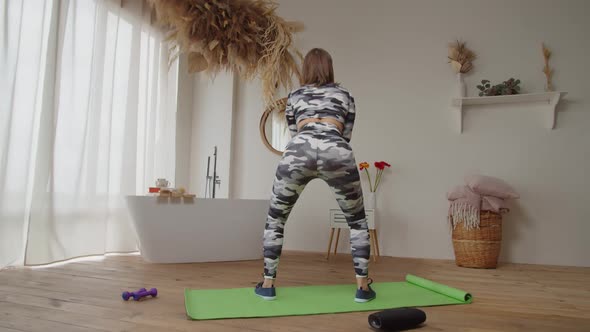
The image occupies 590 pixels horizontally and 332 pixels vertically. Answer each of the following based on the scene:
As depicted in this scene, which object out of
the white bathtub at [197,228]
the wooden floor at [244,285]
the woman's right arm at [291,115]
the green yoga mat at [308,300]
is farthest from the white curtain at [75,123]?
the green yoga mat at [308,300]

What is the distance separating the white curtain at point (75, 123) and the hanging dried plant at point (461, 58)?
244 cm

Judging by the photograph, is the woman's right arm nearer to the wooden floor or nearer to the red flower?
the wooden floor

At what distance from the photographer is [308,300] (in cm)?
161

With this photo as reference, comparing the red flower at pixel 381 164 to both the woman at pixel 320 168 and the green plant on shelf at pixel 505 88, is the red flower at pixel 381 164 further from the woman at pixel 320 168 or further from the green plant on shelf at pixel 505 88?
the woman at pixel 320 168

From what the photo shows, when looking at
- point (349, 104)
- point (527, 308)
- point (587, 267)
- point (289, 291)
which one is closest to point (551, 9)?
point (587, 267)

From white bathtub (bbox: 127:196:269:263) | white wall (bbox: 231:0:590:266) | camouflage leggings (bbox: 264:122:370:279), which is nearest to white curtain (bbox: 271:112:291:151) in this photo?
white wall (bbox: 231:0:590:266)

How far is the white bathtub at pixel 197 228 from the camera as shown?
2.61 metres

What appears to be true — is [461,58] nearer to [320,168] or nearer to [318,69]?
[318,69]

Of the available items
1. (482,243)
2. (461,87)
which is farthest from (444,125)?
Answer: (482,243)

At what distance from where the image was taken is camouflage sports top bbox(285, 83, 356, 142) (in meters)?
1.70

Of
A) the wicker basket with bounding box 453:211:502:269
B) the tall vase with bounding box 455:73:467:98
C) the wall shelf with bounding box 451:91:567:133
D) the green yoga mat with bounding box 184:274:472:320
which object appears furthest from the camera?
the tall vase with bounding box 455:73:467:98

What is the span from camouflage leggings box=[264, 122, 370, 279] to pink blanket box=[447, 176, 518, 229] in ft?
5.09

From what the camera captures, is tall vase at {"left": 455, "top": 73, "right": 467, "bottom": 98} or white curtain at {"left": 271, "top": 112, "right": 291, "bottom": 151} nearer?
tall vase at {"left": 455, "top": 73, "right": 467, "bottom": 98}

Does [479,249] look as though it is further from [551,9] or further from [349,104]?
[551,9]
